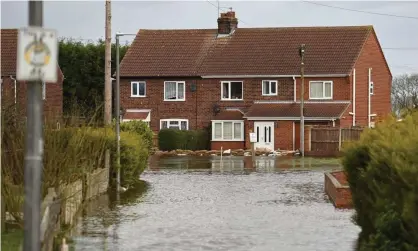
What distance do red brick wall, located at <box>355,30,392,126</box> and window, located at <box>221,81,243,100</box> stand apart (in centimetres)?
→ 801

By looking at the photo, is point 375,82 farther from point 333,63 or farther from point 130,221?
point 130,221

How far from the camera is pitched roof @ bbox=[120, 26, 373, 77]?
220ft

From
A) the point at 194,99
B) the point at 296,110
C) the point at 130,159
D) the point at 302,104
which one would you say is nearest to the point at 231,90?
the point at 194,99

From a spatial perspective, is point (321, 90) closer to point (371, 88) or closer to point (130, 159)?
point (371, 88)

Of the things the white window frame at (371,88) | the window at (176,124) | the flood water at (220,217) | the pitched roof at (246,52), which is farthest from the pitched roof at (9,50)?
the flood water at (220,217)

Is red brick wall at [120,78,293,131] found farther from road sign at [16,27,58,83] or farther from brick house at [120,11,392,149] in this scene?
road sign at [16,27,58,83]

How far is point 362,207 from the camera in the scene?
57.4ft

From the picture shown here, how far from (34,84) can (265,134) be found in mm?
54218

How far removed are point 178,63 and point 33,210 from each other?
59.5 m

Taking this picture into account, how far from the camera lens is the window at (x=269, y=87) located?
221ft

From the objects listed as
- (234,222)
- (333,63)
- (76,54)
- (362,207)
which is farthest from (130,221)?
(76,54)

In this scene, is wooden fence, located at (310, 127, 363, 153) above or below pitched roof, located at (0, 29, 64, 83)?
below

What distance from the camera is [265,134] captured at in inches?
2534

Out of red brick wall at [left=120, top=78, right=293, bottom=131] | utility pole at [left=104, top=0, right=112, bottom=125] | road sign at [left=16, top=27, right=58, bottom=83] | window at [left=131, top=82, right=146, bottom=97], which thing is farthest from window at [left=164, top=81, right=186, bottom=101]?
road sign at [left=16, top=27, right=58, bottom=83]
